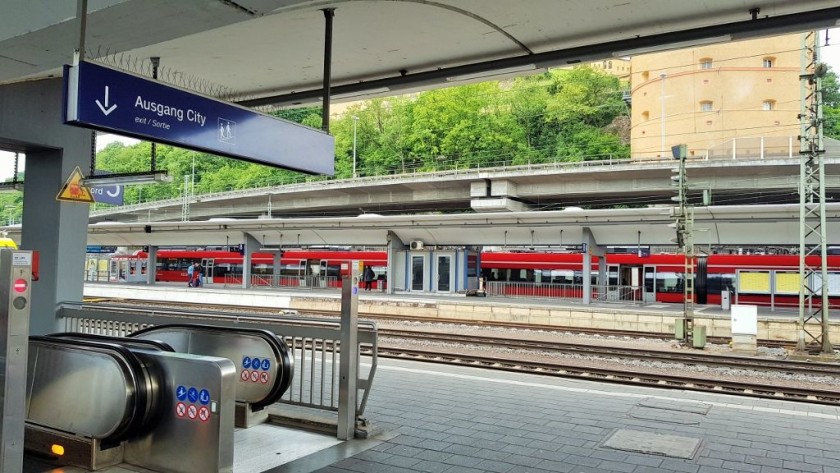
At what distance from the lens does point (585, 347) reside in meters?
14.9

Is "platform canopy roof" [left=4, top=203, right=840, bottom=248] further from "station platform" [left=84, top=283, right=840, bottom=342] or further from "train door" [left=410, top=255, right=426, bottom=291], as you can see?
A: "station platform" [left=84, top=283, right=840, bottom=342]

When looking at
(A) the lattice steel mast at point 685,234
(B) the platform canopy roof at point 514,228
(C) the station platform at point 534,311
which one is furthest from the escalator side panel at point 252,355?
(B) the platform canopy roof at point 514,228

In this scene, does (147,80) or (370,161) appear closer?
(147,80)

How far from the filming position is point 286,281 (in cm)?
3747

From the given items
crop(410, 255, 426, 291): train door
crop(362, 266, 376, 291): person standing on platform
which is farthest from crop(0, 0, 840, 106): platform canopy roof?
crop(362, 266, 376, 291): person standing on platform

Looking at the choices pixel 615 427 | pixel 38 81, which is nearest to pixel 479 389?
pixel 615 427

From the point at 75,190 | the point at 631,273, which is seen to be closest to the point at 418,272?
the point at 631,273

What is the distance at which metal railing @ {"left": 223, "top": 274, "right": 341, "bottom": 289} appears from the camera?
35375mm

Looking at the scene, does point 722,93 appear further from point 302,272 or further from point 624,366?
point 624,366

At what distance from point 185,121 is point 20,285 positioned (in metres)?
2.08

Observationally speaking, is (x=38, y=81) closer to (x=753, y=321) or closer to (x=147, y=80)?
(x=147, y=80)

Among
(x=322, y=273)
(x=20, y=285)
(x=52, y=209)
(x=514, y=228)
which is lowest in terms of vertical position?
(x=322, y=273)

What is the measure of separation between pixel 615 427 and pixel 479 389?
98.1 inches

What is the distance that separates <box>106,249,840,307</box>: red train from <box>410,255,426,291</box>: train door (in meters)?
2.77
